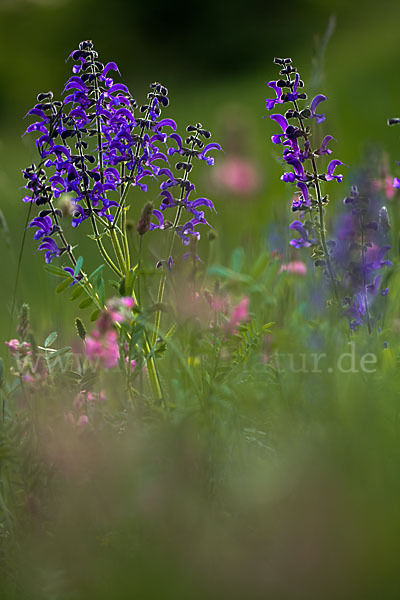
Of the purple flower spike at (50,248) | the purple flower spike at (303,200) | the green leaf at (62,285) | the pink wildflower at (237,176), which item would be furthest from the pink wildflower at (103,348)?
the pink wildflower at (237,176)

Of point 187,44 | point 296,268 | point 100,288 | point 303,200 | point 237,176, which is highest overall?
point 187,44

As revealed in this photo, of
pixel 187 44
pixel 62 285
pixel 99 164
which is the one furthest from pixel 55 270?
pixel 187 44

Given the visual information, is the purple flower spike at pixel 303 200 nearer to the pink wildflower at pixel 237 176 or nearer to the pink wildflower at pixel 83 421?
the pink wildflower at pixel 83 421

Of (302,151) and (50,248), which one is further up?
(302,151)

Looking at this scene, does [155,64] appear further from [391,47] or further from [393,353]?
[393,353]

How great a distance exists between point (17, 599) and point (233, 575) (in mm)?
562

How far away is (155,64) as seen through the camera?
13.4 meters

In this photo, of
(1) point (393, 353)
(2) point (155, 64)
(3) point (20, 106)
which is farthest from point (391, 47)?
(1) point (393, 353)

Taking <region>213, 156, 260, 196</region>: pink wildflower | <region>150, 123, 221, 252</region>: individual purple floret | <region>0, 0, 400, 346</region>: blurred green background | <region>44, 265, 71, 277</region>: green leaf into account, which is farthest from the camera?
<region>0, 0, 400, 346</region>: blurred green background

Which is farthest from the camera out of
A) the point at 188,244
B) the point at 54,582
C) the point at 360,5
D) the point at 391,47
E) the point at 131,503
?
the point at 360,5

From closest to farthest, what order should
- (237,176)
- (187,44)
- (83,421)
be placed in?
(83,421)
(237,176)
(187,44)

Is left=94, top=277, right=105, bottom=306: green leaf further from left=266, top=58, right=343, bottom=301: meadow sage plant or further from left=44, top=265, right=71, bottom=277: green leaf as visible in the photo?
left=266, top=58, right=343, bottom=301: meadow sage plant

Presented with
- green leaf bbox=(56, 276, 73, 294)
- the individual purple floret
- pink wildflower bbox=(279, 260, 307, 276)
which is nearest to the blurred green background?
pink wildflower bbox=(279, 260, 307, 276)

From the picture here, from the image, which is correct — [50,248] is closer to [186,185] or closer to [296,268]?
[186,185]
